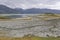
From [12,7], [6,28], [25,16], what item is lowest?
[6,28]

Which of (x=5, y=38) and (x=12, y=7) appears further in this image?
(x=12, y=7)

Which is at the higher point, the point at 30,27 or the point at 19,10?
the point at 19,10

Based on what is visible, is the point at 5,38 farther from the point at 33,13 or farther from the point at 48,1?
the point at 48,1

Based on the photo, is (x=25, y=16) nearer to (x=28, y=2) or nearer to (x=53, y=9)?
(x=28, y=2)

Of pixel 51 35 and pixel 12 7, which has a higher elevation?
pixel 12 7

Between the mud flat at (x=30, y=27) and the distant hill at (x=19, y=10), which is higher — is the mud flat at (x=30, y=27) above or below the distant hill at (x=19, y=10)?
below

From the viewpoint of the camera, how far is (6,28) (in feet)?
11.7

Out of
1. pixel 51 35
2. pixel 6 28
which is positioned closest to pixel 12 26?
pixel 6 28

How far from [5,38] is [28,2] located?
1.10 meters

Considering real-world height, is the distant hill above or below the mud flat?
above

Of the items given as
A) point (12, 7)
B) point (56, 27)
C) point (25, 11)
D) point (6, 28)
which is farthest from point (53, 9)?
point (6, 28)

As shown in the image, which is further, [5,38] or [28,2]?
[28,2]

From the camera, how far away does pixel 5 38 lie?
346 cm

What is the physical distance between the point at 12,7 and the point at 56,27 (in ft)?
4.11
